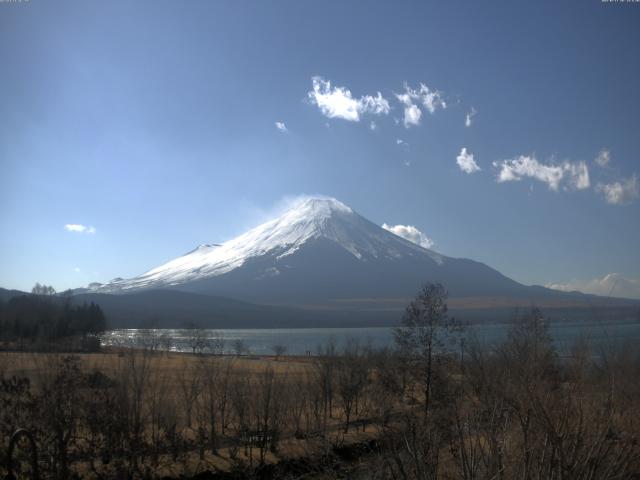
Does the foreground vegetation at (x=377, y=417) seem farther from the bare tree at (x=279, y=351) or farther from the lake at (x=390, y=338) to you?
the bare tree at (x=279, y=351)

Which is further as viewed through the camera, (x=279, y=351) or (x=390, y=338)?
(x=390, y=338)

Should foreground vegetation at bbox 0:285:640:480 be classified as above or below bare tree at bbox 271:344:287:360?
above

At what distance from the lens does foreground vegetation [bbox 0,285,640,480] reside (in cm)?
494

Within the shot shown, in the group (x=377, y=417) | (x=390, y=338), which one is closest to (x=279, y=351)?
(x=390, y=338)

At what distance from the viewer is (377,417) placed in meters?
16.0

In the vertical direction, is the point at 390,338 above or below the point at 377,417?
below

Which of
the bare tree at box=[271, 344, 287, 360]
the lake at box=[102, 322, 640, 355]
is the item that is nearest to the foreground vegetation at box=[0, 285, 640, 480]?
the lake at box=[102, 322, 640, 355]

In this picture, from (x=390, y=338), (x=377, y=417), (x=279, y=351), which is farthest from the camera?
(x=390, y=338)

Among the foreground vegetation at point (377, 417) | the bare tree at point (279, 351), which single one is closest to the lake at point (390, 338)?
the foreground vegetation at point (377, 417)

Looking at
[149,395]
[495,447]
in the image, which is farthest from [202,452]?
[495,447]

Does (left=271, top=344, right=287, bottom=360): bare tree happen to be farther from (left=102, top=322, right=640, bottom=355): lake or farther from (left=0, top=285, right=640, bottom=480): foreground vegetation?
(left=0, top=285, right=640, bottom=480): foreground vegetation

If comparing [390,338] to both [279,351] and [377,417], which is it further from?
[377,417]

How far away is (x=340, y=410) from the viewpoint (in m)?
26.4

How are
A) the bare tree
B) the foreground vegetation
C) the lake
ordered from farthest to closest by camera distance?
1. the bare tree
2. the lake
3. the foreground vegetation
